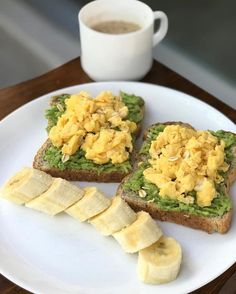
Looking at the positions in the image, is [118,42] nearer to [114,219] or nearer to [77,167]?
[77,167]

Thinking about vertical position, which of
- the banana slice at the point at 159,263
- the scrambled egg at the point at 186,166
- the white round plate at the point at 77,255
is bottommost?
the white round plate at the point at 77,255

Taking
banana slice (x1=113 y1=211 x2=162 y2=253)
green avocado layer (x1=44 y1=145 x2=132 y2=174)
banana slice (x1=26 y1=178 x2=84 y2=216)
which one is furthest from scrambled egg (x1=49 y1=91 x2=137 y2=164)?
banana slice (x1=113 y1=211 x2=162 y2=253)

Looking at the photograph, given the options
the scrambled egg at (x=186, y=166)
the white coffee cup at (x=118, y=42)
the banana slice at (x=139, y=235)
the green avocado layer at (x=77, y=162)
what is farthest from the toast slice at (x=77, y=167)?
the white coffee cup at (x=118, y=42)

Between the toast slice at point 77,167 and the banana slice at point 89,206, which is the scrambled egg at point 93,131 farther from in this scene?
the banana slice at point 89,206

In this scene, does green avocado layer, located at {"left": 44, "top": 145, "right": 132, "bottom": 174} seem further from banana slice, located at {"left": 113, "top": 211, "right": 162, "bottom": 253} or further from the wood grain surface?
the wood grain surface

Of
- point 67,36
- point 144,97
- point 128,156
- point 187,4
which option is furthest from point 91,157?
point 187,4

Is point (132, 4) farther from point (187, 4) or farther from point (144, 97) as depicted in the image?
point (187, 4)
